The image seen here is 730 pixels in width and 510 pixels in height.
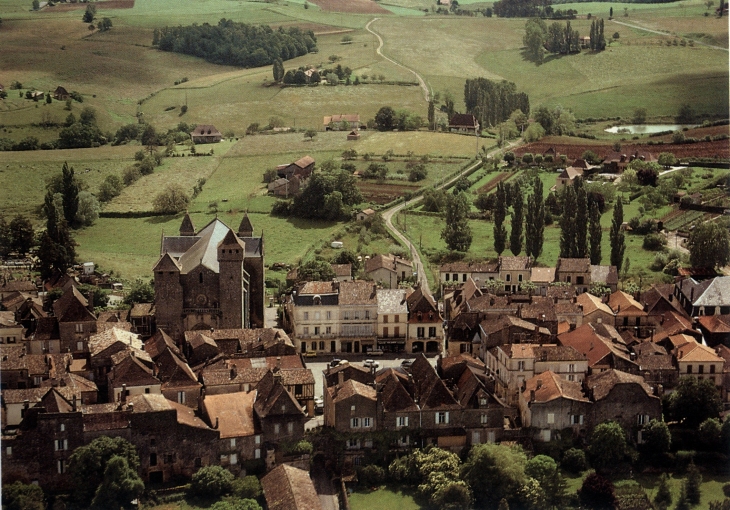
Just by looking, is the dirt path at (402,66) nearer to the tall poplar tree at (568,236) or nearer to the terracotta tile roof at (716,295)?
the tall poplar tree at (568,236)

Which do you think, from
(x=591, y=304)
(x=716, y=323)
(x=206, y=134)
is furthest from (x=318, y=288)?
(x=206, y=134)

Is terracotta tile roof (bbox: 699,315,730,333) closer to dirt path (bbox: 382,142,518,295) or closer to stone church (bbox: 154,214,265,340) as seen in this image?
dirt path (bbox: 382,142,518,295)

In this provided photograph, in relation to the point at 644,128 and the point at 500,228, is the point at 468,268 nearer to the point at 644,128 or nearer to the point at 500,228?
the point at 500,228

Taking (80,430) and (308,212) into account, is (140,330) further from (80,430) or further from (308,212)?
(308,212)

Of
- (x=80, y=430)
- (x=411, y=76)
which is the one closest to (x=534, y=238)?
(x=80, y=430)

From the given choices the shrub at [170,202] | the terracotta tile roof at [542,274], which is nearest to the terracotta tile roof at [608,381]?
the terracotta tile roof at [542,274]

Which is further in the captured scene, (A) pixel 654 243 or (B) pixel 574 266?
(A) pixel 654 243
